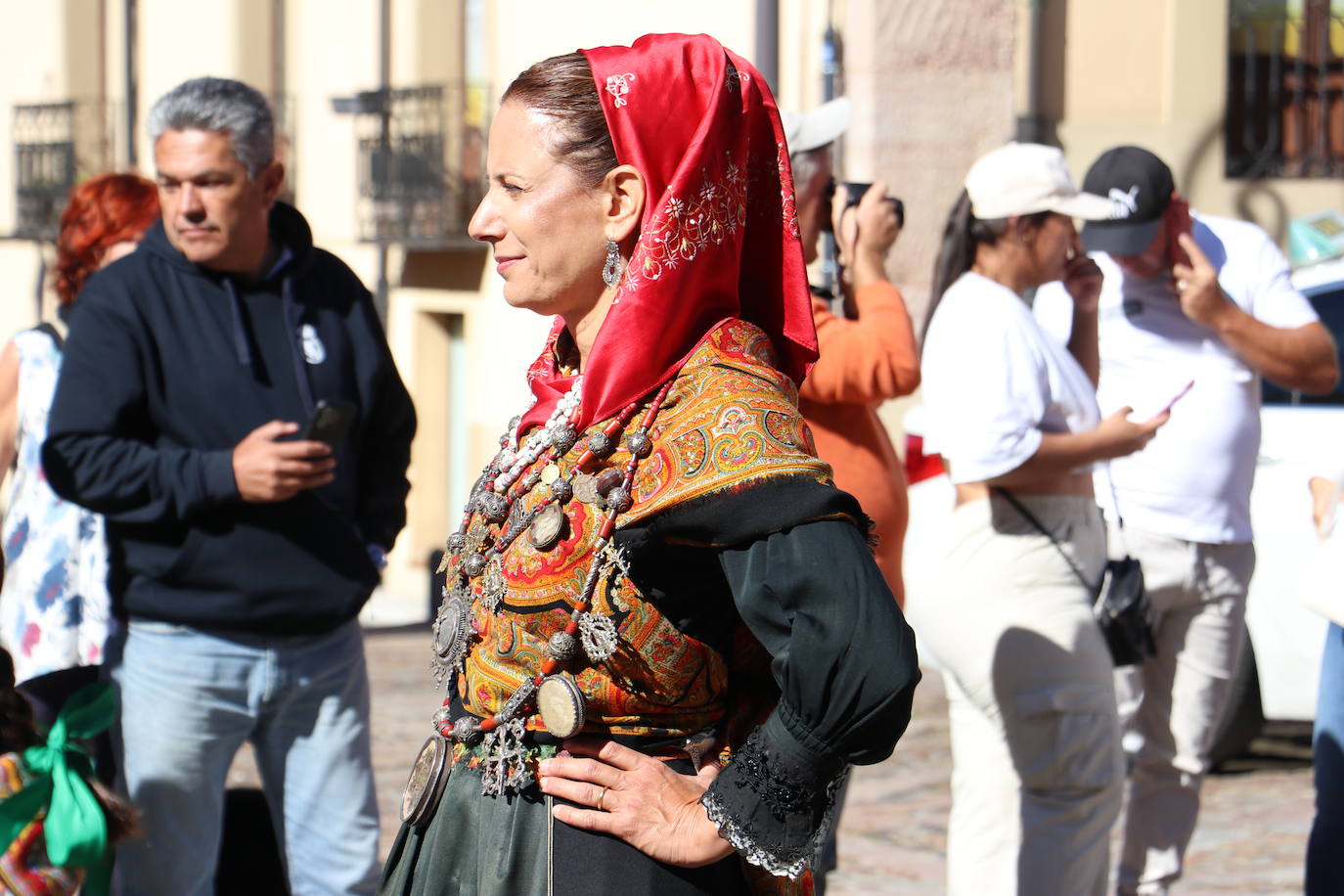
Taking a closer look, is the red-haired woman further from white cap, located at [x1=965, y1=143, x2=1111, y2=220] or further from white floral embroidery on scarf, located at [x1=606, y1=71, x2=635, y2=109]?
white floral embroidery on scarf, located at [x1=606, y1=71, x2=635, y2=109]

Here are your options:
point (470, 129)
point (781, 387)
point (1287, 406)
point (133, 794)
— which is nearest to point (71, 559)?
point (133, 794)

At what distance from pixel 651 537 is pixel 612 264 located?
1.22 feet

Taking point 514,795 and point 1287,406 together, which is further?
point 1287,406

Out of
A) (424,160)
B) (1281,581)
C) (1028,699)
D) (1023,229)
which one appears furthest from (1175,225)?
(424,160)

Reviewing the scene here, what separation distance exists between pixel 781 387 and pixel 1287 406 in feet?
16.5

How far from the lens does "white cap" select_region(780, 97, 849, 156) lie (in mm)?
4460

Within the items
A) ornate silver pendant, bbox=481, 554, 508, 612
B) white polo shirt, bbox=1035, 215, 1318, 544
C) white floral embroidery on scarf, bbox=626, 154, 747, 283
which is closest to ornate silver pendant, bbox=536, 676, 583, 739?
ornate silver pendant, bbox=481, 554, 508, 612

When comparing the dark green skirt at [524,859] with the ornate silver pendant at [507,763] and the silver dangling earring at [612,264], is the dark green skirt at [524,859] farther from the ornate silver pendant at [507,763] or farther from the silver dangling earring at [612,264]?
the silver dangling earring at [612,264]

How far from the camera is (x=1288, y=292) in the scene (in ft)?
16.3

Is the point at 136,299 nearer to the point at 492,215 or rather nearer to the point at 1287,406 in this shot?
the point at 492,215

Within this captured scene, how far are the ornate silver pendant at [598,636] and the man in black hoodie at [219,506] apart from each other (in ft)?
5.29

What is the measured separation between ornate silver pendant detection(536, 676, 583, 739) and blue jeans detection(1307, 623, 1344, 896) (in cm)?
229

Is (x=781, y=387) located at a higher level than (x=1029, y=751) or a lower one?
higher

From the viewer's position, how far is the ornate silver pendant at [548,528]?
2316 mm
